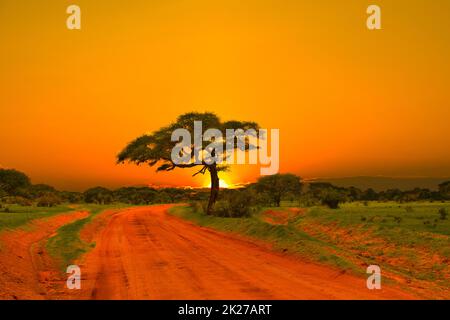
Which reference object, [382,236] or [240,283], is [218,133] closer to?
[382,236]

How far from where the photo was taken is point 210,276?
11.1 m

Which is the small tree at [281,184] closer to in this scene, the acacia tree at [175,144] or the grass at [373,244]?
the acacia tree at [175,144]

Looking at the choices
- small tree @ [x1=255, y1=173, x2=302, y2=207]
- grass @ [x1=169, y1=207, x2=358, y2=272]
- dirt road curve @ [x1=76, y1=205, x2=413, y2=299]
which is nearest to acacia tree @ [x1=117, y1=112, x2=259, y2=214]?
grass @ [x1=169, y1=207, x2=358, y2=272]

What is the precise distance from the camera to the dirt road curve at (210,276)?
9.25m

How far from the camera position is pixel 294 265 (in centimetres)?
1338

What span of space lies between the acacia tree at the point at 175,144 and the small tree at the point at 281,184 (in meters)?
34.7

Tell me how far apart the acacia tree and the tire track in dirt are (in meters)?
17.2

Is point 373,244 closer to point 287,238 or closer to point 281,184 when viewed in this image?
point 287,238

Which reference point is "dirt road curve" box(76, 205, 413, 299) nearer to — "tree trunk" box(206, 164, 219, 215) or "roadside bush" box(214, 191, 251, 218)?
"roadside bush" box(214, 191, 251, 218)

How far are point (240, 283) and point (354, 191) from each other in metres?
92.1

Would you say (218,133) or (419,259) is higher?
(218,133)

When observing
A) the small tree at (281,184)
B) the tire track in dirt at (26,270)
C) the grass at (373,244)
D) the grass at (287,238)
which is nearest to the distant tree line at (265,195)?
the small tree at (281,184)

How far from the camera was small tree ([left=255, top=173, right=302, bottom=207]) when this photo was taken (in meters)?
74.4
